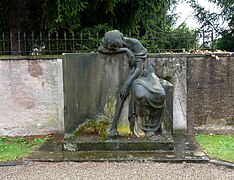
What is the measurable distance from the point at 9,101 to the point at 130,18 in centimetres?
411

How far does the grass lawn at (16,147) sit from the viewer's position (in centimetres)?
493

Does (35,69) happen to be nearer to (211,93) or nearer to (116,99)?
(116,99)

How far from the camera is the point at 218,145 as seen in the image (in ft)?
17.7

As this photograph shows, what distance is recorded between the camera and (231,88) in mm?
6348

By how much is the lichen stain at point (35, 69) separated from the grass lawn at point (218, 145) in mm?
3235

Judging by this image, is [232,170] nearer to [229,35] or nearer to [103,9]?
[103,9]

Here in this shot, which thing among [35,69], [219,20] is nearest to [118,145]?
[35,69]

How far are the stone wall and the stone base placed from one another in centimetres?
167

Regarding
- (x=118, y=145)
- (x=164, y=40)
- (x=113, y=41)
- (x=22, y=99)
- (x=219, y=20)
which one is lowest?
(x=118, y=145)

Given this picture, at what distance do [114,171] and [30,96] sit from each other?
295cm

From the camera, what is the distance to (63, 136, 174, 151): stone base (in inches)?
194

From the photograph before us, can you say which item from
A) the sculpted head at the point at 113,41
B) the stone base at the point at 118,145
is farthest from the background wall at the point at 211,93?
the sculpted head at the point at 113,41

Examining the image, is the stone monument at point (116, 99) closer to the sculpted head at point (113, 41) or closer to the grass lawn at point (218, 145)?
the sculpted head at point (113, 41)

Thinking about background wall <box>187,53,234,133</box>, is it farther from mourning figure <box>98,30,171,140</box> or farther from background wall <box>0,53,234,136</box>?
mourning figure <box>98,30,171,140</box>
